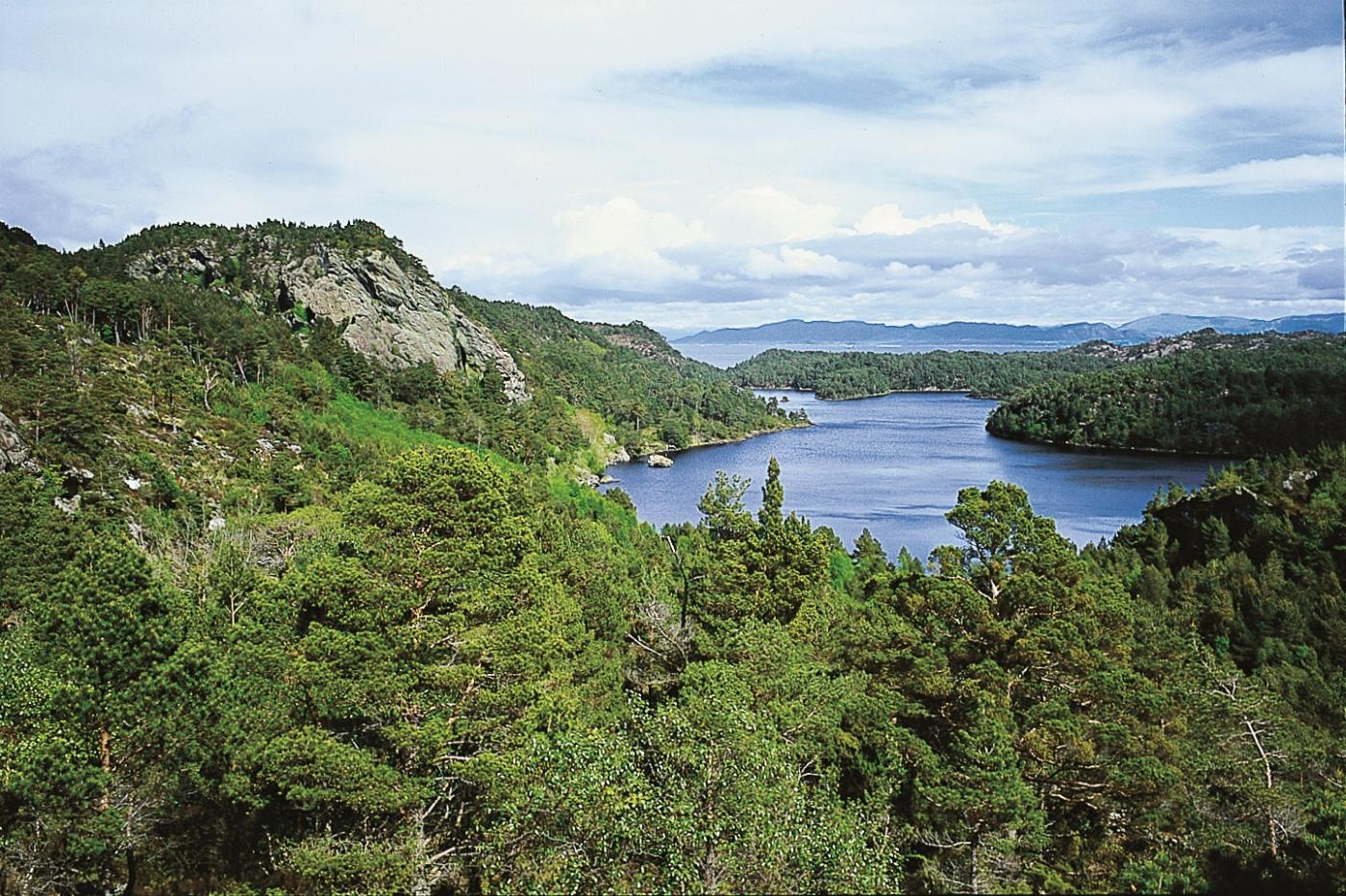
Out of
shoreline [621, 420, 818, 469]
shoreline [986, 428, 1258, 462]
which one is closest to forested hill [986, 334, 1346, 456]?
shoreline [986, 428, 1258, 462]

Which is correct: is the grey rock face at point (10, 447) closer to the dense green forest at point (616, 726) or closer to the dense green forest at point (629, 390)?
the dense green forest at point (616, 726)

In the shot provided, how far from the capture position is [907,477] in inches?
3597

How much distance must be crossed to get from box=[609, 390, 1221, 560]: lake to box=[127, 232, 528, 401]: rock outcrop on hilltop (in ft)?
81.8

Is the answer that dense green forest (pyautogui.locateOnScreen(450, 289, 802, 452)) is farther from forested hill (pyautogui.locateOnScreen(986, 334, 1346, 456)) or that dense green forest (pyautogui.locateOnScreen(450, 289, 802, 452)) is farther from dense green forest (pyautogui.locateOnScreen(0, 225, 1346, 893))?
dense green forest (pyautogui.locateOnScreen(0, 225, 1346, 893))

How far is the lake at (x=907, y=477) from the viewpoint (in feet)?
232

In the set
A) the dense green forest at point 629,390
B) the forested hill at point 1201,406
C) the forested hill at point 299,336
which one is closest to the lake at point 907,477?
the dense green forest at point 629,390

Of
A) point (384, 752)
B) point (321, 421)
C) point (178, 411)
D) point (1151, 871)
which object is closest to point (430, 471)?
point (384, 752)

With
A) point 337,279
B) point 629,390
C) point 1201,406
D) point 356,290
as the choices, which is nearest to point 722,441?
point 629,390

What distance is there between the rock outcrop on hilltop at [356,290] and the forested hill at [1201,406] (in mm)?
80554

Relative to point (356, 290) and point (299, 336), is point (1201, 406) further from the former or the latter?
point (299, 336)

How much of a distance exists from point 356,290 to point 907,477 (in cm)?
5780

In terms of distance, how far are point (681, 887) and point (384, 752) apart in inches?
234

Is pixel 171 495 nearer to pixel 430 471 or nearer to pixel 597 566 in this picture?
pixel 597 566

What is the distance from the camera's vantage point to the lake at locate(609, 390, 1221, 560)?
70.6 m
